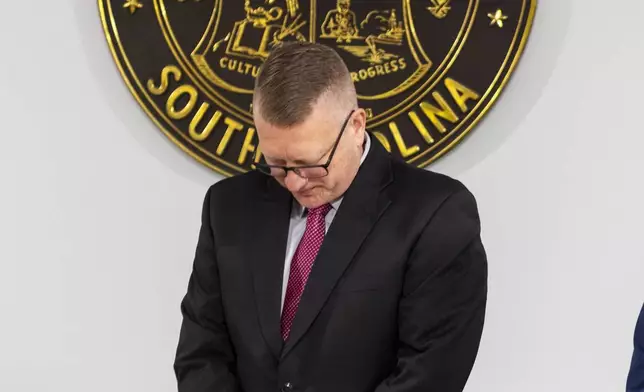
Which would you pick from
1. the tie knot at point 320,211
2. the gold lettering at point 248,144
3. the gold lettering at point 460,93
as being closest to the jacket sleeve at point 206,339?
the tie knot at point 320,211

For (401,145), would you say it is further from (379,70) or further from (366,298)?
(366,298)

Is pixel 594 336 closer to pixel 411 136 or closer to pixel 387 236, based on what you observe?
pixel 411 136

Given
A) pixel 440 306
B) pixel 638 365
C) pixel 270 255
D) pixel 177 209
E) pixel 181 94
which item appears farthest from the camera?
pixel 177 209

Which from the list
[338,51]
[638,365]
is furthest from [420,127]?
[638,365]

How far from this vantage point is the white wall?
2328mm

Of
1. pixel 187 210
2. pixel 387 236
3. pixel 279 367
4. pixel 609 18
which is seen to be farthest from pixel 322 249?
pixel 609 18

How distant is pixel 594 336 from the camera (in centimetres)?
242

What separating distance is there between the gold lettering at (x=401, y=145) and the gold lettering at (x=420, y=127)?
4cm

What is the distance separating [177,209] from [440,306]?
1.09 m

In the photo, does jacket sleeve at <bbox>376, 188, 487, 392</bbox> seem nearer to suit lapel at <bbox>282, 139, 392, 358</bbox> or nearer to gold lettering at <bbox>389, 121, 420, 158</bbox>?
suit lapel at <bbox>282, 139, 392, 358</bbox>

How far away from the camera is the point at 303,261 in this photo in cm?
177

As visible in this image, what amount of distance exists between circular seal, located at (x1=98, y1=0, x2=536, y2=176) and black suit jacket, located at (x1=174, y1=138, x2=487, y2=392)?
59 centimetres

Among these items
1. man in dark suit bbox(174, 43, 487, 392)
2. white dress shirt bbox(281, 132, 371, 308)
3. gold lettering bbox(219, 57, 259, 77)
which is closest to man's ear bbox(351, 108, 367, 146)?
man in dark suit bbox(174, 43, 487, 392)

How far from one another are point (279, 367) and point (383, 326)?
0.70 ft
